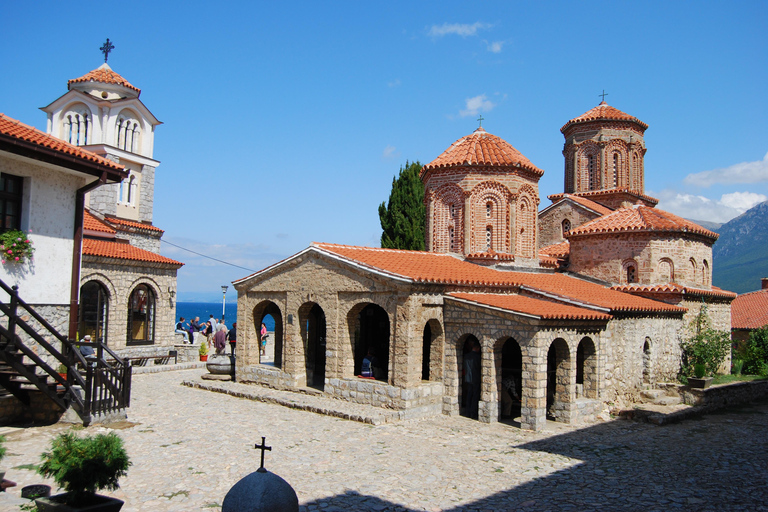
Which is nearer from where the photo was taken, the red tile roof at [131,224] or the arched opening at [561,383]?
the arched opening at [561,383]

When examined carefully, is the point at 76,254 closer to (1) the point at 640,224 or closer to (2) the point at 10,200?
Result: (2) the point at 10,200

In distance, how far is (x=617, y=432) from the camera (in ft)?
42.2

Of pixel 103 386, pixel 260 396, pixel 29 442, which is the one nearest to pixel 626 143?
pixel 260 396

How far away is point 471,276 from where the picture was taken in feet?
51.1

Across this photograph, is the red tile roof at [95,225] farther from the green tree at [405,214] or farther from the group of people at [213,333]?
the green tree at [405,214]

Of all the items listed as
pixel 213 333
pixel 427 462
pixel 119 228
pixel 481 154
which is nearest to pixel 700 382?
pixel 481 154

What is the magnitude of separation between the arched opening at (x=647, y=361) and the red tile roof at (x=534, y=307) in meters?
2.89

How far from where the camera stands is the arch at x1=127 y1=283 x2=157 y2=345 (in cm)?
2086

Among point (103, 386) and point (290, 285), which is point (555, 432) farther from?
point (103, 386)

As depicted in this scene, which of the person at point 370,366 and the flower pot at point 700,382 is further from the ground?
the person at point 370,366

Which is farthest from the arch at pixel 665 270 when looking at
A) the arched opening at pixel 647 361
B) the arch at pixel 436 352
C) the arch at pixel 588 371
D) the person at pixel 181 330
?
the person at pixel 181 330

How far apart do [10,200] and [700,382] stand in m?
17.8

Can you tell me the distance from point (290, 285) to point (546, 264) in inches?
361

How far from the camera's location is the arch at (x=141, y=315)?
20.9 metres
